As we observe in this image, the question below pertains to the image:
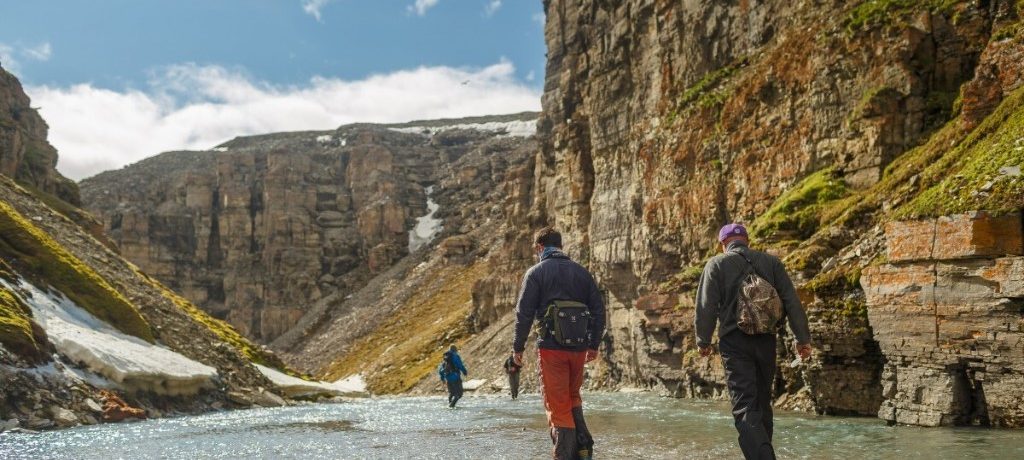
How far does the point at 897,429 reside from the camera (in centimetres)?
1261

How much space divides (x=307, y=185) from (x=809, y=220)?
470 feet

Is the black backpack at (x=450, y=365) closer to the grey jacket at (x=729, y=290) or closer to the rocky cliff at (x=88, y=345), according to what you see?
the rocky cliff at (x=88, y=345)

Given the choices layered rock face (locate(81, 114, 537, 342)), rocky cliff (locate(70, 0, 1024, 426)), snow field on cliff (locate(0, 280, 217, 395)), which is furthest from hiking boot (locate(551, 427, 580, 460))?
layered rock face (locate(81, 114, 537, 342))

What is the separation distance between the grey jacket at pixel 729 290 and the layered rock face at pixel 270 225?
420 ft

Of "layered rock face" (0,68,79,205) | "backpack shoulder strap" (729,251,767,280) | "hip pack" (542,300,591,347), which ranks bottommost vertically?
"hip pack" (542,300,591,347)

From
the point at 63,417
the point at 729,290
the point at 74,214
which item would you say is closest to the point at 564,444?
the point at 729,290

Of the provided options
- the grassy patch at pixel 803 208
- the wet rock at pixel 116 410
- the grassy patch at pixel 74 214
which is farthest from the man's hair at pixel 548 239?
the grassy patch at pixel 74 214

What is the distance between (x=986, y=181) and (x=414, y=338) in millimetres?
79213

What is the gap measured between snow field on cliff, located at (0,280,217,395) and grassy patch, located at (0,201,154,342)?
2.88 feet

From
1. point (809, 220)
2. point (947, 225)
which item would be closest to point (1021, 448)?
point (947, 225)

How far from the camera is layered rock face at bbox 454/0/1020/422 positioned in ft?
59.7

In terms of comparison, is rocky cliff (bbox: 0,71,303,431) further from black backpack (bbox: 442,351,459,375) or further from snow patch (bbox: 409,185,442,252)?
snow patch (bbox: 409,185,442,252)

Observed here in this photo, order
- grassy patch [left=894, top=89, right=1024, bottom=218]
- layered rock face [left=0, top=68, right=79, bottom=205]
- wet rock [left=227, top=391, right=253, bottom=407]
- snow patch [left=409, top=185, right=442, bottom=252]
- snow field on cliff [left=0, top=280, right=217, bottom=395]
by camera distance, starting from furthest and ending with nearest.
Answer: snow patch [left=409, top=185, right=442, bottom=252] < layered rock face [left=0, top=68, right=79, bottom=205] < wet rock [left=227, top=391, right=253, bottom=407] < snow field on cliff [left=0, top=280, right=217, bottom=395] < grassy patch [left=894, top=89, right=1024, bottom=218]

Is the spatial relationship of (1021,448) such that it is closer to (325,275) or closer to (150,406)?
(150,406)
